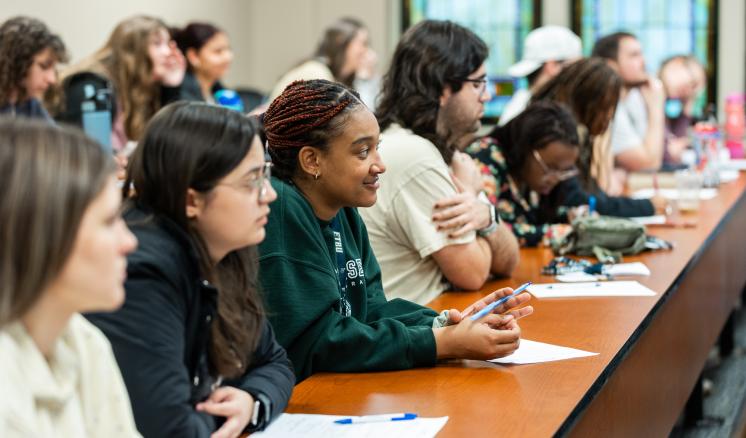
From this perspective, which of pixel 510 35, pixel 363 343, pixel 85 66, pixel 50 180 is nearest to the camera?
pixel 50 180

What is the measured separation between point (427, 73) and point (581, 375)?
4.19ft

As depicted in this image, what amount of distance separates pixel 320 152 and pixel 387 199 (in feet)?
2.08

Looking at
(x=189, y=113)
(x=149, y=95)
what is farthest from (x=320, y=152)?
(x=149, y=95)

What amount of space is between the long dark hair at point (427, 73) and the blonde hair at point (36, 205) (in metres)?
1.89

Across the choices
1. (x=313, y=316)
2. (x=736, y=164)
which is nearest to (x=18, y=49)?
(x=313, y=316)

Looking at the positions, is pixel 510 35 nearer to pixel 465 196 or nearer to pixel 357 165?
pixel 465 196

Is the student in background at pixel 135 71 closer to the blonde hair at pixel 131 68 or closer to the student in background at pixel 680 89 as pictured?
the blonde hair at pixel 131 68

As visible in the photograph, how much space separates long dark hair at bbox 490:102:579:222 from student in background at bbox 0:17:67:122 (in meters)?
1.83

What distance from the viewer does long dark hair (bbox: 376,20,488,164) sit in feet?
10.00

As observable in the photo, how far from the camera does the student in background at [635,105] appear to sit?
5.76m

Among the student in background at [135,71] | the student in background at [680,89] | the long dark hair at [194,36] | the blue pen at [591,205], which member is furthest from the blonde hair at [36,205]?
the student in background at [680,89]

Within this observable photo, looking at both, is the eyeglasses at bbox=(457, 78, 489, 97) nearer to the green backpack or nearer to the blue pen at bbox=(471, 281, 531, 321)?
the green backpack

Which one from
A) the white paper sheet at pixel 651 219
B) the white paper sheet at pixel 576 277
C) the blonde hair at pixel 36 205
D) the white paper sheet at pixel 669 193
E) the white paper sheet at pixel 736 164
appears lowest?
the white paper sheet at pixel 736 164

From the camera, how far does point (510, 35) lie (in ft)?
29.3
